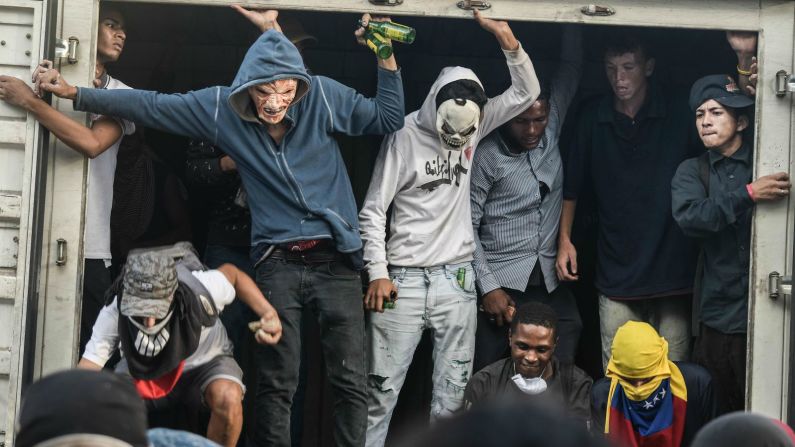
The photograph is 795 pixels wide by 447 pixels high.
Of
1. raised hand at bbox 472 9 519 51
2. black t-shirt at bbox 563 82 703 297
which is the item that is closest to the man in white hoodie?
raised hand at bbox 472 9 519 51

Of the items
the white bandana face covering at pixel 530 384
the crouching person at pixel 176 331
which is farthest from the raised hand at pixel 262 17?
the white bandana face covering at pixel 530 384

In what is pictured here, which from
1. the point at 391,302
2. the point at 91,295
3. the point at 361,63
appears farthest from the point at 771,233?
the point at 91,295

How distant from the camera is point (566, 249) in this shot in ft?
22.4

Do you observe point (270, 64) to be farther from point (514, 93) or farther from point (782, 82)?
point (782, 82)

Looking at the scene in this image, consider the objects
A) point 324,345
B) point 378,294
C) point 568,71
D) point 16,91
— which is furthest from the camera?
point 568,71

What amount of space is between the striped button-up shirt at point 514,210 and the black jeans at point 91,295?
6.28 feet

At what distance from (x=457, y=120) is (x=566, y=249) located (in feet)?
3.38

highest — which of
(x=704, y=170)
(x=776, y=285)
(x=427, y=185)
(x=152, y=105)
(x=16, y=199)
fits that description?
(x=152, y=105)

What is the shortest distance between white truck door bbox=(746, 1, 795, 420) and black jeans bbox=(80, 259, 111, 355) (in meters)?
3.07

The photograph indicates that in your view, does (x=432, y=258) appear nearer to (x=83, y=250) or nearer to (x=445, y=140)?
(x=445, y=140)

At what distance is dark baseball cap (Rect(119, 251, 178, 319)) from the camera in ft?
17.7

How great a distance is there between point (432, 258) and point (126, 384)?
3.66 m

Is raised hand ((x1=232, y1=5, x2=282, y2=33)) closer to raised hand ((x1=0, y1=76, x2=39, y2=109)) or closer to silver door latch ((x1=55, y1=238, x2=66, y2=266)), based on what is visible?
raised hand ((x1=0, y1=76, x2=39, y2=109))

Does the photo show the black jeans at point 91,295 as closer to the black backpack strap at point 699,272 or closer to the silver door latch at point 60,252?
the silver door latch at point 60,252
